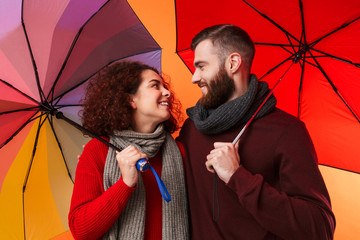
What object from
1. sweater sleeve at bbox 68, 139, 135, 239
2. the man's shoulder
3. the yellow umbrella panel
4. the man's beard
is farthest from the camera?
the yellow umbrella panel

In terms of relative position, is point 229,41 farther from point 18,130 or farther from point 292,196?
point 18,130

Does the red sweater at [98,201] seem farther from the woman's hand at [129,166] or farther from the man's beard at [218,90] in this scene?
the man's beard at [218,90]

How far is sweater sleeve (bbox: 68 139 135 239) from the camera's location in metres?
1.60

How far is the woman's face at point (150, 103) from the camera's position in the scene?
82.4 inches

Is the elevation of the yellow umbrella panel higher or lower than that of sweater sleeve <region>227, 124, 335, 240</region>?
higher

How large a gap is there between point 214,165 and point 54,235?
152 cm

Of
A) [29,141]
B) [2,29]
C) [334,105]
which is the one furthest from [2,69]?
[334,105]

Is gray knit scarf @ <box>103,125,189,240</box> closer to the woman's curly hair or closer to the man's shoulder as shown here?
the woman's curly hair

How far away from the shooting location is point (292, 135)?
168cm

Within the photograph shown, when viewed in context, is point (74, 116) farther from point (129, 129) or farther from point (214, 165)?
point (214, 165)

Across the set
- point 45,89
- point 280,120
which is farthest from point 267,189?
point 45,89

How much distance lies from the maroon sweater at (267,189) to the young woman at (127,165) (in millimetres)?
152

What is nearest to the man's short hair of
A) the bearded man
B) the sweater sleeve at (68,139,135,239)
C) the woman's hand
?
the bearded man

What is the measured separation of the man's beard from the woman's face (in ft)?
0.95
